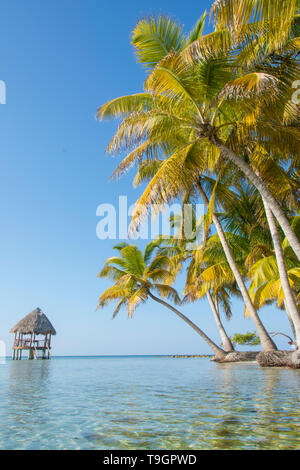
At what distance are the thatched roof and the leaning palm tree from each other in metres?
15.6

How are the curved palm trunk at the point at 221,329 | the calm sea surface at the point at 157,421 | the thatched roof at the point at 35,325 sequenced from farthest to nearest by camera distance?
the thatched roof at the point at 35,325
the curved palm trunk at the point at 221,329
the calm sea surface at the point at 157,421

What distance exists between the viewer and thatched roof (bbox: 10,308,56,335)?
33.2 metres

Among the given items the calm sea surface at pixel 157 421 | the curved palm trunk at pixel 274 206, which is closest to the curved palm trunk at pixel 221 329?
the curved palm trunk at pixel 274 206

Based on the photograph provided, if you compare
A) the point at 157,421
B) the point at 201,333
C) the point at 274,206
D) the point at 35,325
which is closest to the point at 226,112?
the point at 274,206

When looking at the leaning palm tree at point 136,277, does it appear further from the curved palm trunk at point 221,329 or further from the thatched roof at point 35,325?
the thatched roof at point 35,325

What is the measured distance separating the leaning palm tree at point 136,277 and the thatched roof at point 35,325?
15560 mm

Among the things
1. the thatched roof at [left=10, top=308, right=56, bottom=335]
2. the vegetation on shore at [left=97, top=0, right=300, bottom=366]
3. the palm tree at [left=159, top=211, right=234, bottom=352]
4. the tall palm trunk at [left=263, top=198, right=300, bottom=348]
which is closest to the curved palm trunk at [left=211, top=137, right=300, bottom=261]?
the vegetation on shore at [left=97, top=0, right=300, bottom=366]

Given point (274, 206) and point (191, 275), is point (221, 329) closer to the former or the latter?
point (191, 275)

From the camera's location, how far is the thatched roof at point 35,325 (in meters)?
33.2

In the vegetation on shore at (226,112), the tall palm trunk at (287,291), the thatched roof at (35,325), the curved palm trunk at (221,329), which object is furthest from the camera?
the thatched roof at (35,325)

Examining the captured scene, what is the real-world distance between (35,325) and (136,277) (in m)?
18.0

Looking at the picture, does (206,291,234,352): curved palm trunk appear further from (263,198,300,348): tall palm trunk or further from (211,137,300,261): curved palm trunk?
(211,137,300,261): curved palm trunk
